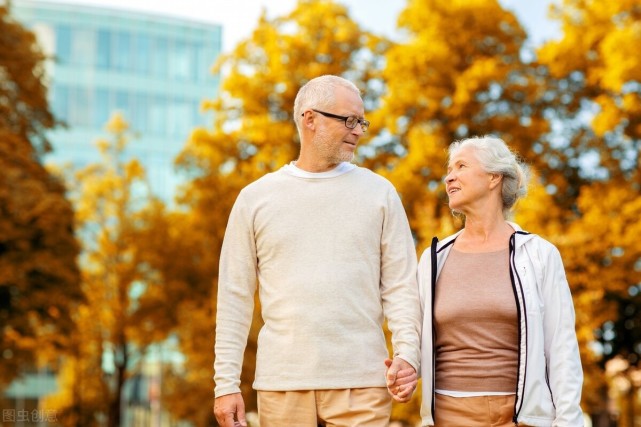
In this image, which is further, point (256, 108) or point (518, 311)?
point (256, 108)

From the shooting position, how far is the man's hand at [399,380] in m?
4.30

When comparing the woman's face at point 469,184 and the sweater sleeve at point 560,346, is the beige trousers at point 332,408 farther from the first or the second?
the woman's face at point 469,184

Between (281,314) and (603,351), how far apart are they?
20.2 meters

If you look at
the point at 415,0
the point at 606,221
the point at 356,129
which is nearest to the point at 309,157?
the point at 356,129

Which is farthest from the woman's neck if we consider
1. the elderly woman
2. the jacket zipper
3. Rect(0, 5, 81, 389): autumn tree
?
Rect(0, 5, 81, 389): autumn tree

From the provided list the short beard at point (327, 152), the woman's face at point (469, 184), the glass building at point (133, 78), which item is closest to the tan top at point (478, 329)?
the woman's face at point (469, 184)

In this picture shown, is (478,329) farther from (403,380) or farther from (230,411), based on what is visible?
(230,411)

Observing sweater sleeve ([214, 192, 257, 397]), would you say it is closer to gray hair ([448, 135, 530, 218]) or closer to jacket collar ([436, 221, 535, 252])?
jacket collar ([436, 221, 535, 252])

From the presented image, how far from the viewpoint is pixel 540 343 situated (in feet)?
14.8

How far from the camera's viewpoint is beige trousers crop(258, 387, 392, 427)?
4.32 m

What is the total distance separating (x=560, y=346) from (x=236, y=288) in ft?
4.64

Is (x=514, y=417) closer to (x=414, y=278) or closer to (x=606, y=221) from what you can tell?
(x=414, y=278)

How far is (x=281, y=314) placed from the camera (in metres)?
4.49

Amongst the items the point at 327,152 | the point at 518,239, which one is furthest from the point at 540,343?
the point at 327,152
